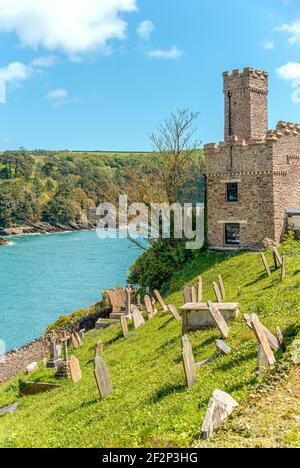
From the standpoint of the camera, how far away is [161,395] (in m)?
11.9

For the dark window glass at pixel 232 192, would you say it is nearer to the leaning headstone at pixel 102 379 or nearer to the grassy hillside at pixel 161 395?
the grassy hillside at pixel 161 395

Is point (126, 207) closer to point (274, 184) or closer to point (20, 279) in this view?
point (274, 184)

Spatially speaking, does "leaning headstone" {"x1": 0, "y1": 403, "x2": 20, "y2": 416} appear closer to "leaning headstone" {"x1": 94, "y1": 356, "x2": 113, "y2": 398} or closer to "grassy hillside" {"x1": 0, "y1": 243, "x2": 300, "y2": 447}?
"grassy hillside" {"x1": 0, "y1": 243, "x2": 300, "y2": 447}

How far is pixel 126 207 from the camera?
42.8 metres

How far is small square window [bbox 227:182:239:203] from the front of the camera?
110ft

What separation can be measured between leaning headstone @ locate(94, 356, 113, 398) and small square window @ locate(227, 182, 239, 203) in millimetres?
21538

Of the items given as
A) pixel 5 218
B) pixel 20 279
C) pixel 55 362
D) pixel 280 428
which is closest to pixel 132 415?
Result: pixel 280 428

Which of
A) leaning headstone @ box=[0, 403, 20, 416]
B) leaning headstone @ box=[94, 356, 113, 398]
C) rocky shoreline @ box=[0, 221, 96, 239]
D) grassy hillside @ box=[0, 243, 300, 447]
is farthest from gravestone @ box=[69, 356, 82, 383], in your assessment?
rocky shoreline @ box=[0, 221, 96, 239]

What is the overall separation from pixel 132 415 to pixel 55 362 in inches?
492

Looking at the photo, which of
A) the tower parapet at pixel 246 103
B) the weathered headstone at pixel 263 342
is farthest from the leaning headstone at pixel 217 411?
the tower parapet at pixel 246 103
